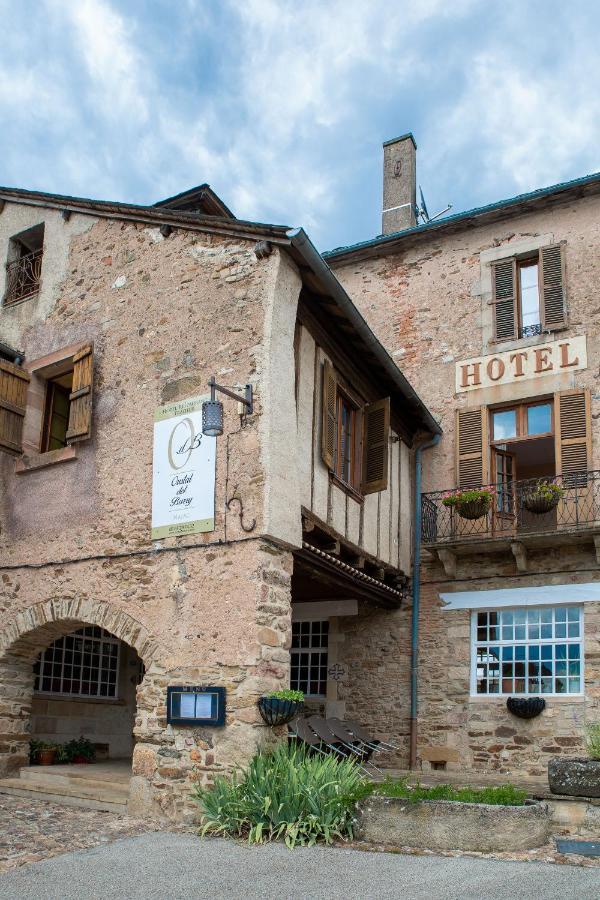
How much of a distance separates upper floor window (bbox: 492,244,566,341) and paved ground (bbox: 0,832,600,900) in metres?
7.56

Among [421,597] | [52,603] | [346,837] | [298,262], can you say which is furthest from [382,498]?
[346,837]

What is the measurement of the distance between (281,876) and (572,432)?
7.06 meters

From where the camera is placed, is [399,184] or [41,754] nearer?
[41,754]

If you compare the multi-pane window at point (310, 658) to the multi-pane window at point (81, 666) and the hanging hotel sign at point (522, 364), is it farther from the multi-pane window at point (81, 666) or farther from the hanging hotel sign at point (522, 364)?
the hanging hotel sign at point (522, 364)

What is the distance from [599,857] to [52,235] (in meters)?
8.88

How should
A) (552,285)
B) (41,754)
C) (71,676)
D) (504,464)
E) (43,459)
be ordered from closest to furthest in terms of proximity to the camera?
1. (43,459)
2. (41,754)
3. (71,676)
4. (552,285)
5. (504,464)

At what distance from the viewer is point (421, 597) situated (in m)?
11.5

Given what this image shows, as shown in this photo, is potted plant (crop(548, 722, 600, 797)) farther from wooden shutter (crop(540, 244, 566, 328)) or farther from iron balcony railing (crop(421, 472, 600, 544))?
wooden shutter (crop(540, 244, 566, 328))

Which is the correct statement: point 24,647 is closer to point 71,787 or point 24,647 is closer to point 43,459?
point 71,787

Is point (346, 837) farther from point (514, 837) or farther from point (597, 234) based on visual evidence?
point (597, 234)

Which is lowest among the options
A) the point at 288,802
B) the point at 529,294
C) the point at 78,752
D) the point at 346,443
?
the point at 78,752

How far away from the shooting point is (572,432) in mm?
10953

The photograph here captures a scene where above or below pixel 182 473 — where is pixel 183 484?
below

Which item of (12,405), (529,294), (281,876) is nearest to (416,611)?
(529,294)
